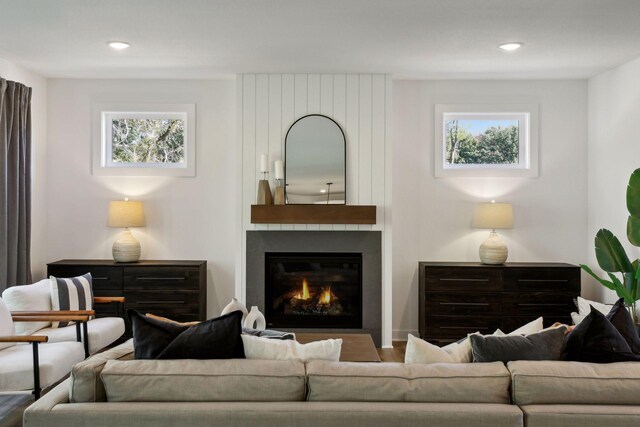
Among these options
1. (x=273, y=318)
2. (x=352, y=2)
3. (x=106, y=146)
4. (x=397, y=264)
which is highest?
(x=352, y=2)

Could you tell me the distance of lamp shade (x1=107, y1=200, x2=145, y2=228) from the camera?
584 cm

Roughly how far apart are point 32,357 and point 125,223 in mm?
2219

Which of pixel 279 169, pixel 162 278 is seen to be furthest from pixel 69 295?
pixel 279 169

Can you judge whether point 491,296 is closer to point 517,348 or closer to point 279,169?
point 279,169

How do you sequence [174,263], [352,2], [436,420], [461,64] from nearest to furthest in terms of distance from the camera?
[436,420]
[352,2]
[461,64]
[174,263]

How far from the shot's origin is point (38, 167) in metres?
5.97

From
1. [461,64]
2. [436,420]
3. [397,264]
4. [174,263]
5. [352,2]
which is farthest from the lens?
[397,264]

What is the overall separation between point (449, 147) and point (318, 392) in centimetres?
435

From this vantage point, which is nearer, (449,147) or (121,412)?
(121,412)

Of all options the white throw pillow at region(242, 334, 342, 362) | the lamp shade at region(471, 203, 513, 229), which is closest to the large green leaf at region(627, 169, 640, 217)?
the lamp shade at region(471, 203, 513, 229)

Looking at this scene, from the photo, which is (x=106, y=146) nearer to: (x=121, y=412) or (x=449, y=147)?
(x=449, y=147)

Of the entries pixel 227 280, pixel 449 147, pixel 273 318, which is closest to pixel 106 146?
pixel 227 280

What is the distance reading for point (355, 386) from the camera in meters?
2.32

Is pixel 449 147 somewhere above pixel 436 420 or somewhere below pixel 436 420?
above
